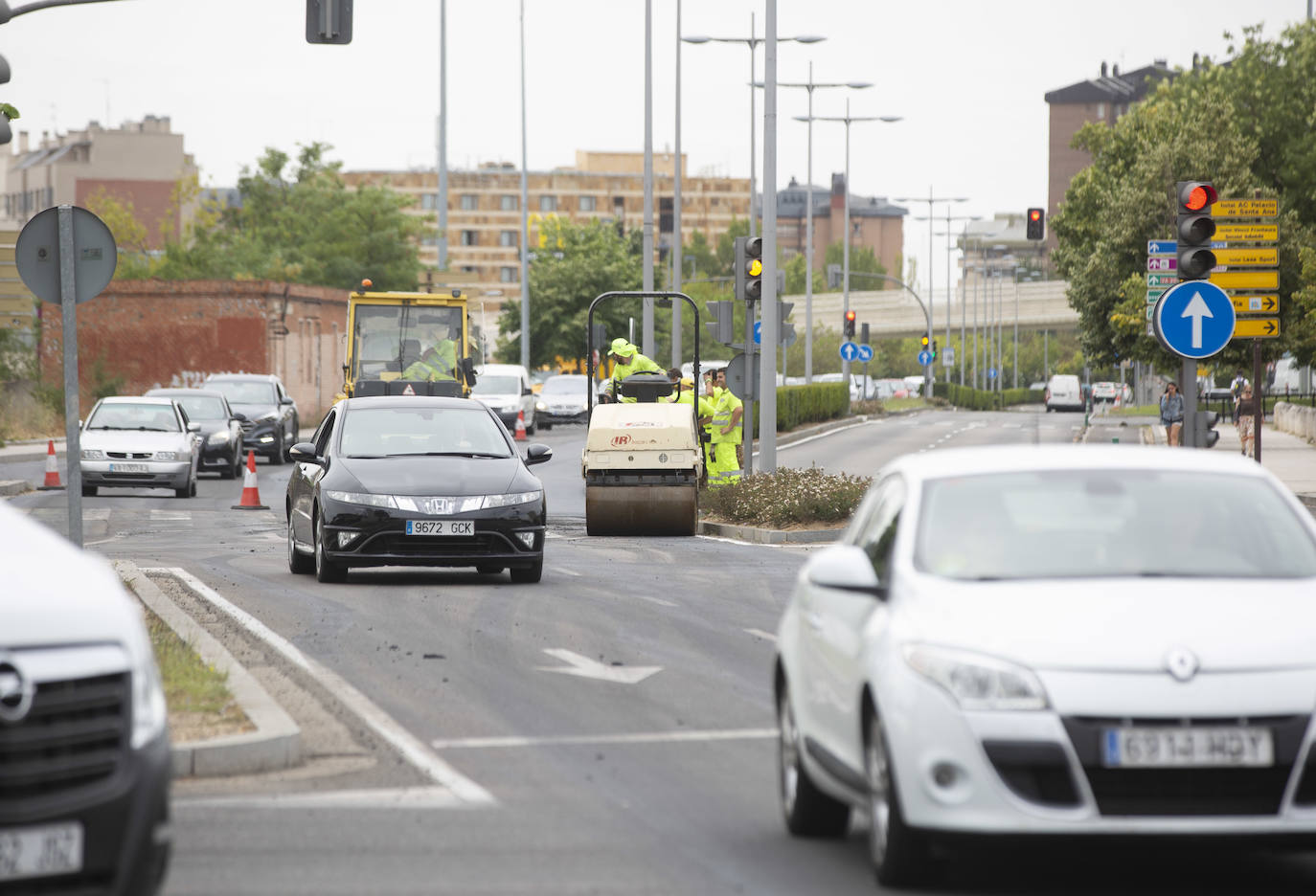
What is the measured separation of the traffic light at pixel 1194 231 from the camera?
55.5 feet

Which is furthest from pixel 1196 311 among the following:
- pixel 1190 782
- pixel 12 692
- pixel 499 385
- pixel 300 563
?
pixel 499 385

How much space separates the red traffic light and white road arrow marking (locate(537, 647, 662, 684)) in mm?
7138

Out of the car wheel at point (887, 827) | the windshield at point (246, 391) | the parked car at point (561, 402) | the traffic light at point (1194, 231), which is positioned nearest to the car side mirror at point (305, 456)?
the traffic light at point (1194, 231)

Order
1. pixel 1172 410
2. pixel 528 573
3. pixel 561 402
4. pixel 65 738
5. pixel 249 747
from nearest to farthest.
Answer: pixel 65 738
pixel 249 747
pixel 528 573
pixel 1172 410
pixel 561 402

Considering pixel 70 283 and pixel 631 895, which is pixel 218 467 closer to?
pixel 70 283

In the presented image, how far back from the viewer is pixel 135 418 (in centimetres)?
3250

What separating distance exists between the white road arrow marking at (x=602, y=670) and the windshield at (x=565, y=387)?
169 feet

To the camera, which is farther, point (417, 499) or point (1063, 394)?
point (1063, 394)

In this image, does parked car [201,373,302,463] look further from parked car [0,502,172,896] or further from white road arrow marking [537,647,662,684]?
parked car [0,502,172,896]

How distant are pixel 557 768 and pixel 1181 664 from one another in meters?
3.60

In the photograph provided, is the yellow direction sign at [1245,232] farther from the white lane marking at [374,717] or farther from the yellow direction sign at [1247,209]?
the white lane marking at [374,717]

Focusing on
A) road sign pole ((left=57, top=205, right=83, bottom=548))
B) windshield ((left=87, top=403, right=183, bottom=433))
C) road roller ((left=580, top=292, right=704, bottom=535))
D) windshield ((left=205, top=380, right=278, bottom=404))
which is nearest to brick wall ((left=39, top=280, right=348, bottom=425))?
windshield ((left=205, top=380, right=278, bottom=404))

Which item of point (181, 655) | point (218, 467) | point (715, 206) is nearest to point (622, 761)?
point (181, 655)

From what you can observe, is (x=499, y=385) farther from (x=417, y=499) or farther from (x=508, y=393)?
(x=417, y=499)
